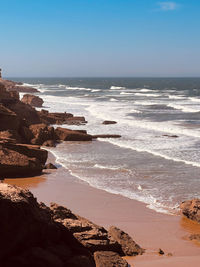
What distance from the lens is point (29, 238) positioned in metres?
6.51

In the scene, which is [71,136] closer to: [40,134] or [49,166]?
[40,134]

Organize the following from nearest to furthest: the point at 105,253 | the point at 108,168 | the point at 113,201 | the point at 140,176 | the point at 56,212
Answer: the point at 105,253 → the point at 56,212 → the point at 113,201 → the point at 140,176 → the point at 108,168

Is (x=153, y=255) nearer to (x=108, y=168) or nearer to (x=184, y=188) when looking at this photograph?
(x=184, y=188)

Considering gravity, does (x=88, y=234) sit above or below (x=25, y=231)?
below

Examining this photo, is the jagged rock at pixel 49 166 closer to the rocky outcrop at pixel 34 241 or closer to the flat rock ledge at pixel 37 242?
the flat rock ledge at pixel 37 242

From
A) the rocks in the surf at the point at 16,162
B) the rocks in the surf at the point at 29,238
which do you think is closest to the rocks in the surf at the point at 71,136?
the rocks in the surf at the point at 16,162

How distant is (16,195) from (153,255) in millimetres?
3261

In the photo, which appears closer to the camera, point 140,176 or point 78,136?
point 140,176

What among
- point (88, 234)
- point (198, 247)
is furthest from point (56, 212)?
point (198, 247)

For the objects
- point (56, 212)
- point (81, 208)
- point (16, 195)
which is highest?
point (16, 195)

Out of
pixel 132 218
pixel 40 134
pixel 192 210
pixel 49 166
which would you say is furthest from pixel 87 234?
pixel 40 134

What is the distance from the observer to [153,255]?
832 centimetres

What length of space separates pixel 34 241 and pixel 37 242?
0.07 m

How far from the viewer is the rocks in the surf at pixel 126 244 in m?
8.25
